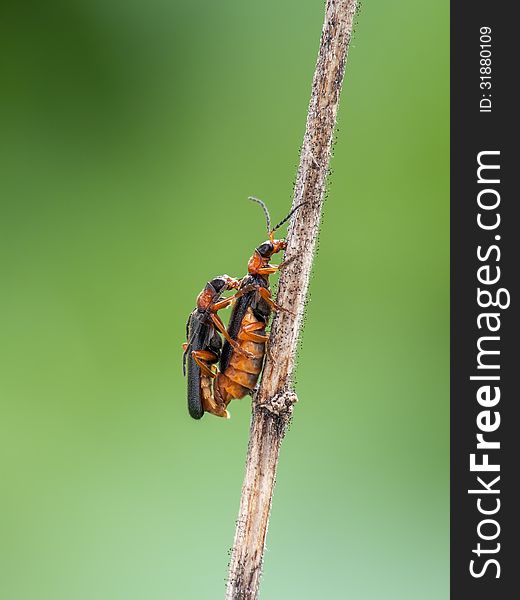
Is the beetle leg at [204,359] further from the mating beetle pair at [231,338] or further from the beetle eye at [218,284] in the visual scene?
the beetle eye at [218,284]

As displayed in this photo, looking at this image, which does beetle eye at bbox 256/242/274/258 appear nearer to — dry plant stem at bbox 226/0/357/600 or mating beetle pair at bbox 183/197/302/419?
mating beetle pair at bbox 183/197/302/419

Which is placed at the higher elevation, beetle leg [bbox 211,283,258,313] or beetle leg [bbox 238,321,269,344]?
beetle leg [bbox 211,283,258,313]

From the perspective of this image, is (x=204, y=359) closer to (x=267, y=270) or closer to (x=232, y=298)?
(x=232, y=298)

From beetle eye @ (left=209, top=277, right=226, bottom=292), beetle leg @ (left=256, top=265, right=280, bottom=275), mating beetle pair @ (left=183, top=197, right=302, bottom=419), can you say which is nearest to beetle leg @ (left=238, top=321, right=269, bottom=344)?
mating beetle pair @ (left=183, top=197, right=302, bottom=419)

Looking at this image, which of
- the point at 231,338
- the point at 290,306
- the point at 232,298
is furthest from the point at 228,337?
the point at 290,306

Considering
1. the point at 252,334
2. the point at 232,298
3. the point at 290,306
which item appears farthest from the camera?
the point at 232,298

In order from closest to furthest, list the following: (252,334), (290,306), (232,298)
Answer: (290,306) → (252,334) → (232,298)
